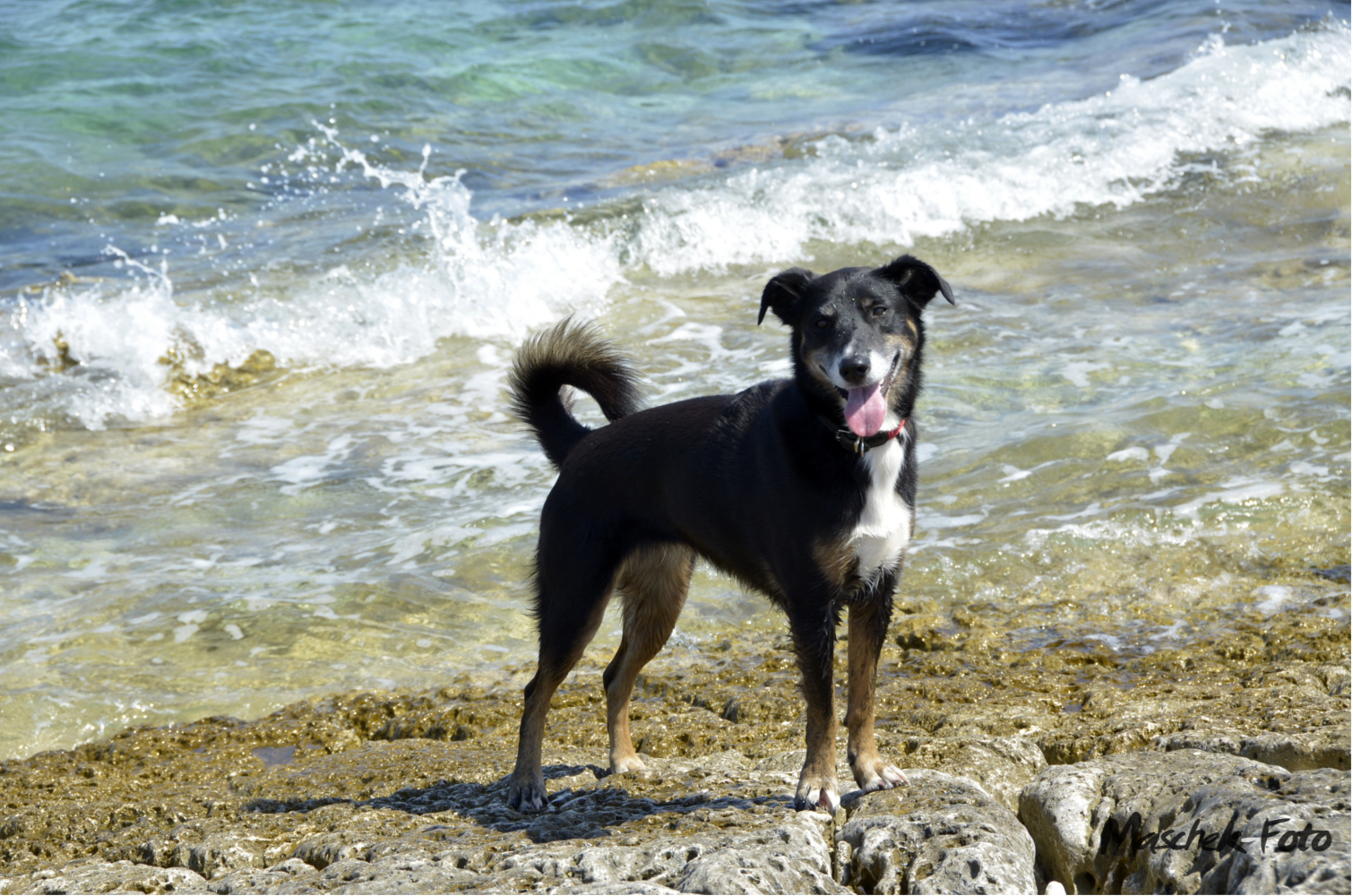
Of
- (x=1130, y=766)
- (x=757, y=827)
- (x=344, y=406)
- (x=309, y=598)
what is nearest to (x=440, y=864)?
(x=757, y=827)

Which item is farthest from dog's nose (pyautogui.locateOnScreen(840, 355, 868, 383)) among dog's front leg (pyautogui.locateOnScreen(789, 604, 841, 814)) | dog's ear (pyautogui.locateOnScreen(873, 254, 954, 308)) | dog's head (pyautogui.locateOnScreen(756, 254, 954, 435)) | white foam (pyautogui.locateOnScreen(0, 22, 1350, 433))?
white foam (pyautogui.locateOnScreen(0, 22, 1350, 433))

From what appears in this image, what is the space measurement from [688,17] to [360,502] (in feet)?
51.7

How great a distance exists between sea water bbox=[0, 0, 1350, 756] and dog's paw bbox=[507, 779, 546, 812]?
168 centimetres

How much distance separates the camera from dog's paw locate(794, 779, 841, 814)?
131 inches

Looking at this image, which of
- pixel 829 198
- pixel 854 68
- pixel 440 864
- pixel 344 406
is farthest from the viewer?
pixel 854 68

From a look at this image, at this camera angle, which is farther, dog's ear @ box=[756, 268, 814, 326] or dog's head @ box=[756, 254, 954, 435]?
dog's ear @ box=[756, 268, 814, 326]

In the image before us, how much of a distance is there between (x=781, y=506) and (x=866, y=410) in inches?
15.4

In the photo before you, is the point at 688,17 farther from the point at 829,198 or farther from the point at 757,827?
the point at 757,827

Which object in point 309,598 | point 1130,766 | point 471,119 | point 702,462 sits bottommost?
point 309,598

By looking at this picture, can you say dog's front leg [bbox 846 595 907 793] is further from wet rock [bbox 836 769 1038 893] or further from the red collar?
the red collar

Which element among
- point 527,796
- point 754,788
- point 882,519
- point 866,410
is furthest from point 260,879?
point 866,410

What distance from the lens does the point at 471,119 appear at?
1623 centimetres

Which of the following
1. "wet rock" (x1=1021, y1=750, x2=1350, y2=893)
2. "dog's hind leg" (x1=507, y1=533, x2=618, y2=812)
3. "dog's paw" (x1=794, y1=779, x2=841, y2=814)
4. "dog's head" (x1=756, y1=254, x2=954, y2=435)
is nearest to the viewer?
"wet rock" (x1=1021, y1=750, x2=1350, y2=893)

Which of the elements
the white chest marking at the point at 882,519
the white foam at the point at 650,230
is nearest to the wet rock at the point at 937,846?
the white chest marking at the point at 882,519
